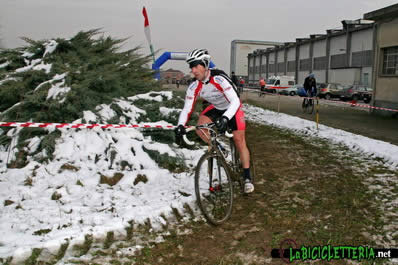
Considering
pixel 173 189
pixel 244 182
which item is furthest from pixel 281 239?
pixel 173 189

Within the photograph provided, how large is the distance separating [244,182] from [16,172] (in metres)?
3.38

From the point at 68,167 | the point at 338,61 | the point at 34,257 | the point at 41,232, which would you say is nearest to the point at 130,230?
the point at 41,232

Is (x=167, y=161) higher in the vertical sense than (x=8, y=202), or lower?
higher

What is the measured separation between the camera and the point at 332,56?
1962 inches

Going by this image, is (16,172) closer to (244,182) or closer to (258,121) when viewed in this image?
(244,182)

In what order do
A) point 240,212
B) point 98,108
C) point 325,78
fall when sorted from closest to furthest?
point 240,212 → point 98,108 → point 325,78

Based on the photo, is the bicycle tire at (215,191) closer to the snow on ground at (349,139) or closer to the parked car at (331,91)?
the snow on ground at (349,139)

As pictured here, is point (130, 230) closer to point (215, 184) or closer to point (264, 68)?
point (215, 184)

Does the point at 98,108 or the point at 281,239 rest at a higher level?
the point at 98,108

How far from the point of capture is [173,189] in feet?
16.7

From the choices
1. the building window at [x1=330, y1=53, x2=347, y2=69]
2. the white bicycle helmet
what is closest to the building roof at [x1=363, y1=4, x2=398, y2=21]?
the white bicycle helmet

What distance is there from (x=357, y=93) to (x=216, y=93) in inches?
1198

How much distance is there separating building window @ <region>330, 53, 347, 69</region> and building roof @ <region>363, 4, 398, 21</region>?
105 feet

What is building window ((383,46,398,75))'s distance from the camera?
16.2 meters
